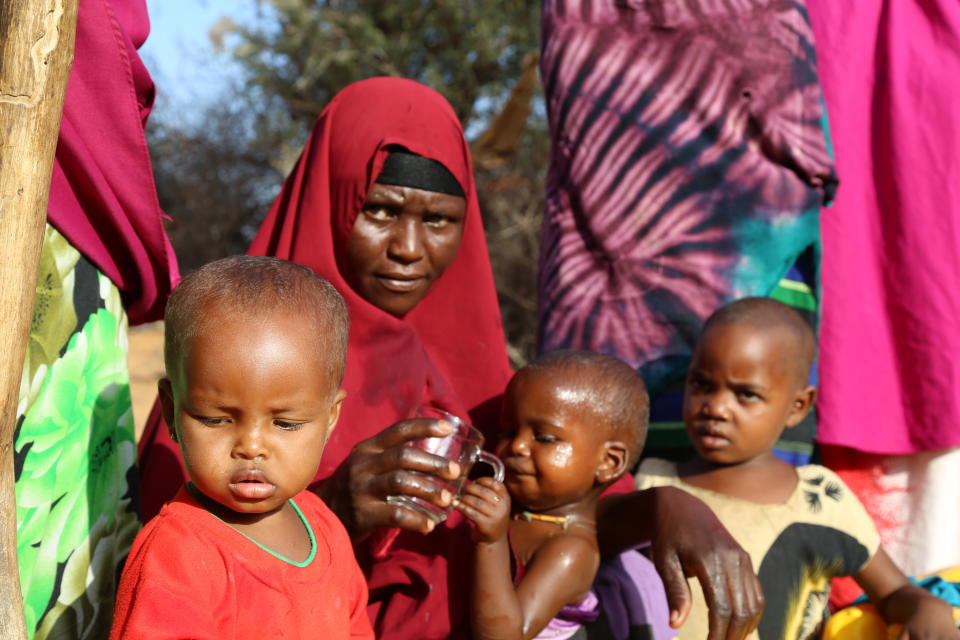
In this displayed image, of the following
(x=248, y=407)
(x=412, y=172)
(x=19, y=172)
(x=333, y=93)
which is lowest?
(x=333, y=93)

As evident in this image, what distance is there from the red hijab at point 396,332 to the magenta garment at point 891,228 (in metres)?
1.35

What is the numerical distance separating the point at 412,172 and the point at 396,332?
44cm

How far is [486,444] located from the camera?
2.87m

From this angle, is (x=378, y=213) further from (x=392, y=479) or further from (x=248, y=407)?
(x=248, y=407)

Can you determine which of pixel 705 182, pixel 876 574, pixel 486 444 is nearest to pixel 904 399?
pixel 876 574

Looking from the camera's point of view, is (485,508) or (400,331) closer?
(485,508)

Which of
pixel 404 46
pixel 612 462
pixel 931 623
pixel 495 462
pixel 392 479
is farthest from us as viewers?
pixel 404 46

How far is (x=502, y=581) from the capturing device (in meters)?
2.26

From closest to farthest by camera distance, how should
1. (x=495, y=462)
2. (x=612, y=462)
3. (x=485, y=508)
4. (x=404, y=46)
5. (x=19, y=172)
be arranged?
1. (x=19, y=172)
2. (x=485, y=508)
3. (x=495, y=462)
4. (x=612, y=462)
5. (x=404, y=46)

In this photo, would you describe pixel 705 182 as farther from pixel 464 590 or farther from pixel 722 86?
pixel 464 590

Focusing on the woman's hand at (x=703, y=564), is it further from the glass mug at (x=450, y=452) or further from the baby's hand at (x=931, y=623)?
the baby's hand at (x=931, y=623)

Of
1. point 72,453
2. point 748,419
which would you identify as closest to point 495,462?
point 72,453

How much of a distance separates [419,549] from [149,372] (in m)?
9.36

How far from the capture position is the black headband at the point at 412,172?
272 centimetres
